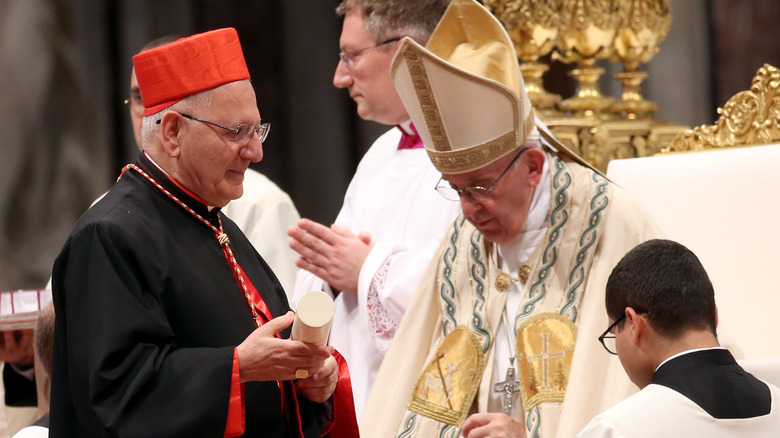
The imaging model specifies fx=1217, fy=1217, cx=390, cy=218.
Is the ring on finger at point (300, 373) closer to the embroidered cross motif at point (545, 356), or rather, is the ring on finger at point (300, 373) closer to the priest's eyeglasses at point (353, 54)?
the embroidered cross motif at point (545, 356)

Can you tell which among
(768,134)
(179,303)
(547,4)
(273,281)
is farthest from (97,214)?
(547,4)

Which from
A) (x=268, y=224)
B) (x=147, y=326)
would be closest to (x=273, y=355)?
(x=147, y=326)

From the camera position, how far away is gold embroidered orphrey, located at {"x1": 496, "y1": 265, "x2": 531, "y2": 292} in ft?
12.1

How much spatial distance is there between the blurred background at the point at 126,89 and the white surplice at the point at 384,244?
5.17 feet

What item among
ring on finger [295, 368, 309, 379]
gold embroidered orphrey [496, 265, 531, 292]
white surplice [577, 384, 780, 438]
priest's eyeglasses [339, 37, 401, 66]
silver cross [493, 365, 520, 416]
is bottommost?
silver cross [493, 365, 520, 416]

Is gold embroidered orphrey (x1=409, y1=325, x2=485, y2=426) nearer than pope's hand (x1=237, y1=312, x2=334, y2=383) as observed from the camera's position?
No

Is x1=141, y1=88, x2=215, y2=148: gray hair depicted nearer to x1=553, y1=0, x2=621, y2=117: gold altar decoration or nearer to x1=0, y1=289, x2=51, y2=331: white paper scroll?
x1=0, y1=289, x2=51, y2=331: white paper scroll

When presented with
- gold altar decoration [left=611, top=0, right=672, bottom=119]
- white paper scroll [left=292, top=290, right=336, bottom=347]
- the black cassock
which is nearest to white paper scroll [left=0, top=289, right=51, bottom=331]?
the black cassock

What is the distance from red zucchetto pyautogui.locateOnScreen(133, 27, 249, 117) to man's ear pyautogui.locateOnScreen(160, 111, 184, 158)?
5 centimetres

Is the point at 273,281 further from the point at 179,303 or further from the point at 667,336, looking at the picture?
the point at 667,336

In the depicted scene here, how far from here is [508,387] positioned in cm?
362

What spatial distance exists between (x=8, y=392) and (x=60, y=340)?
189 cm

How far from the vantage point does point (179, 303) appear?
2.60 meters

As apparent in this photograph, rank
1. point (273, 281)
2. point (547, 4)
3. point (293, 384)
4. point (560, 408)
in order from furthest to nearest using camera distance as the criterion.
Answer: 1. point (547, 4)
2. point (560, 408)
3. point (273, 281)
4. point (293, 384)
